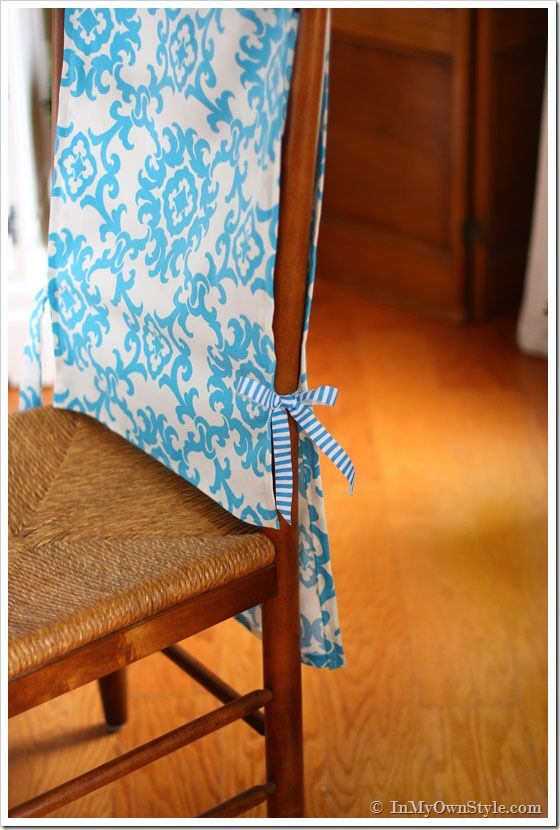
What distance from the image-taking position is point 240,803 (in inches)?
48.5

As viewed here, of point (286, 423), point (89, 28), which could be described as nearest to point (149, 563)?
point (286, 423)

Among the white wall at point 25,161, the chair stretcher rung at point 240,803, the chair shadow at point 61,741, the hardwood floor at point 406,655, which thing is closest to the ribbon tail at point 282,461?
the chair stretcher rung at point 240,803

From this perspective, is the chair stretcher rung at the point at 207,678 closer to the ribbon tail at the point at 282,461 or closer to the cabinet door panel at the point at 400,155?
the ribbon tail at the point at 282,461

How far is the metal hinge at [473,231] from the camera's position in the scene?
2.72m

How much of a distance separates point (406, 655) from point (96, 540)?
2.30 ft

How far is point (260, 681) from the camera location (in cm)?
168

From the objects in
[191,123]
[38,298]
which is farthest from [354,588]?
[191,123]

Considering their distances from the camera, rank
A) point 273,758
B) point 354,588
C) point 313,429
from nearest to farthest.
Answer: point 313,429
point 273,758
point 354,588

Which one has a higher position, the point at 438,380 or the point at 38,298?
the point at 38,298

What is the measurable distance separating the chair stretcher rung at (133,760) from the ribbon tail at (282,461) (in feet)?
0.74

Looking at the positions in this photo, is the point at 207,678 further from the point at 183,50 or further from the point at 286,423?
the point at 183,50

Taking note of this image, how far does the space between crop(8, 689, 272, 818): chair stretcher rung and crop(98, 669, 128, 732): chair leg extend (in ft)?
1.27

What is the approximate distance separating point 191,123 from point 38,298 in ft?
1.31

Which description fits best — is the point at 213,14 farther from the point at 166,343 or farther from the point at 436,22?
the point at 436,22
